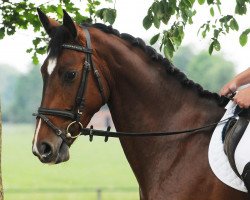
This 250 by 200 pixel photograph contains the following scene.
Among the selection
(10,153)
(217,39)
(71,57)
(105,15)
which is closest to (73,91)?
(71,57)

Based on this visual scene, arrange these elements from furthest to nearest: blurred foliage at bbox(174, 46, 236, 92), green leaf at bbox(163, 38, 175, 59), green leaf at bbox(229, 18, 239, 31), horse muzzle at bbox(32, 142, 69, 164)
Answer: blurred foliage at bbox(174, 46, 236, 92) < green leaf at bbox(229, 18, 239, 31) < green leaf at bbox(163, 38, 175, 59) < horse muzzle at bbox(32, 142, 69, 164)

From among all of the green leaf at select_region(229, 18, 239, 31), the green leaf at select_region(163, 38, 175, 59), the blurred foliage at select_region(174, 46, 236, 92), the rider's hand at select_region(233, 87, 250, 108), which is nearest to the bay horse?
the rider's hand at select_region(233, 87, 250, 108)

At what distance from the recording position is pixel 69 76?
5.02 m

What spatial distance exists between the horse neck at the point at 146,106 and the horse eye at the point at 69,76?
0.37 m

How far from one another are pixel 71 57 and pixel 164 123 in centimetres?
94

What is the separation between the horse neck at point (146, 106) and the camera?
523 centimetres

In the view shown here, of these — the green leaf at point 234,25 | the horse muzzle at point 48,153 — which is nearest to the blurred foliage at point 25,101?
the green leaf at point 234,25

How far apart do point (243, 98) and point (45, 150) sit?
159cm

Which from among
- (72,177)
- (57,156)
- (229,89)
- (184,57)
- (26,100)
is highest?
(229,89)

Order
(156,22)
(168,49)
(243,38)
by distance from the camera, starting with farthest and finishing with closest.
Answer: (243,38) → (168,49) → (156,22)

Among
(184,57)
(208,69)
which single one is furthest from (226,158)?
(184,57)

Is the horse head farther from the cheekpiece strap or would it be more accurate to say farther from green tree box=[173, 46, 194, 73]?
green tree box=[173, 46, 194, 73]

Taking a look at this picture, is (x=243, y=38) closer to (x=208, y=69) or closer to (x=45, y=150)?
(x=45, y=150)

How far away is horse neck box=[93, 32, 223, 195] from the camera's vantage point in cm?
523
